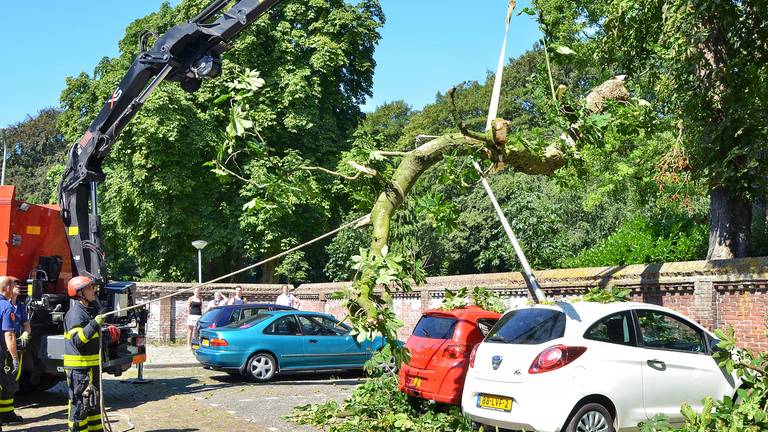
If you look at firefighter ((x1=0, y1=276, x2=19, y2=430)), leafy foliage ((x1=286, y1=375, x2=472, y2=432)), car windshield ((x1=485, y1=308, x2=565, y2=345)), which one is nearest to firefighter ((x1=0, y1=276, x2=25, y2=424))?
firefighter ((x1=0, y1=276, x2=19, y2=430))

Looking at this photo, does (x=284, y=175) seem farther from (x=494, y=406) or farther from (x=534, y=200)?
(x=534, y=200)

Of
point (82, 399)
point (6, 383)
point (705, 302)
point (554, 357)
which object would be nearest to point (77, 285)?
point (82, 399)

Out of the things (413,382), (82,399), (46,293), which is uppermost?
(46,293)

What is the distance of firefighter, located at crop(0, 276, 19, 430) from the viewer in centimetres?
1001

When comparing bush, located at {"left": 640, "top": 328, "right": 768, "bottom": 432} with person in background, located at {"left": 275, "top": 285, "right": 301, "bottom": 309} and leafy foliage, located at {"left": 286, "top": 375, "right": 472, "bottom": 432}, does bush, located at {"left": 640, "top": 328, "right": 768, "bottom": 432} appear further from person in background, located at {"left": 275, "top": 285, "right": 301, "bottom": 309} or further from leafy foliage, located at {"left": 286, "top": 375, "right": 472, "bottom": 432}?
person in background, located at {"left": 275, "top": 285, "right": 301, "bottom": 309}

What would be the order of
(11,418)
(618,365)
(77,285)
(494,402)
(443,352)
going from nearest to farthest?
(618,365)
(494,402)
(77,285)
(443,352)
(11,418)

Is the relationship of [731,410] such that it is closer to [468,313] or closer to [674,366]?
[674,366]

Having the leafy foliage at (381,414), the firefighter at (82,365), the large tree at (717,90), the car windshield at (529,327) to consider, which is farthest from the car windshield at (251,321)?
the large tree at (717,90)

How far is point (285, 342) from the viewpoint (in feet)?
52.2

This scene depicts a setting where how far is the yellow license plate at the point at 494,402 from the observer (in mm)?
8305

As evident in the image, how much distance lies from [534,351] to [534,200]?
61.2 feet

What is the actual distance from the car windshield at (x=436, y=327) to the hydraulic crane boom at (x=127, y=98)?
5.28 metres

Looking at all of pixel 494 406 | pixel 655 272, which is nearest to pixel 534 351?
pixel 494 406

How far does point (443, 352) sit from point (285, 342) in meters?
6.43
